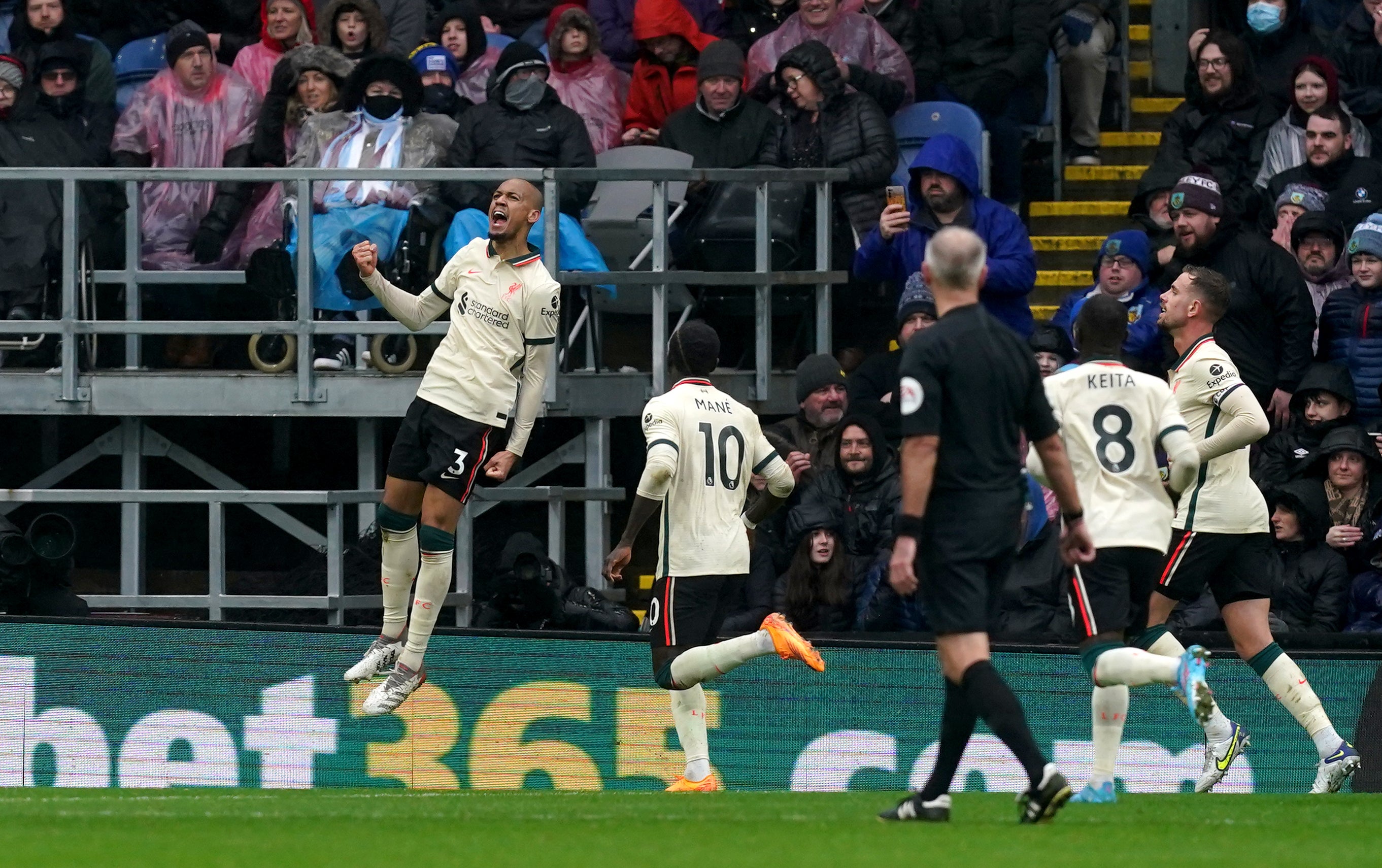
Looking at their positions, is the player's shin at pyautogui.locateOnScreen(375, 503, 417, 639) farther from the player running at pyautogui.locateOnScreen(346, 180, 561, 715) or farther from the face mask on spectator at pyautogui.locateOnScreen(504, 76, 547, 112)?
the face mask on spectator at pyautogui.locateOnScreen(504, 76, 547, 112)

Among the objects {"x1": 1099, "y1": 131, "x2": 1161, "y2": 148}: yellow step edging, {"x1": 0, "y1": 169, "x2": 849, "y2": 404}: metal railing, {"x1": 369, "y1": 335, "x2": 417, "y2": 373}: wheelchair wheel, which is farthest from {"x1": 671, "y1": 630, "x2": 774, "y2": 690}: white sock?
{"x1": 1099, "y1": 131, "x2": 1161, "y2": 148}: yellow step edging

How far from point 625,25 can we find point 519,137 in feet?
8.07

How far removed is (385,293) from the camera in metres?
11.2

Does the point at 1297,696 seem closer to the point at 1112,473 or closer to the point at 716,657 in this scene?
the point at 1112,473

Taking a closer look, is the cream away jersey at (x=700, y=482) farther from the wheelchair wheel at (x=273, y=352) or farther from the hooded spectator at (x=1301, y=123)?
the hooded spectator at (x=1301, y=123)

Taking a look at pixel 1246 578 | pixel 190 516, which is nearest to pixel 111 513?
pixel 190 516

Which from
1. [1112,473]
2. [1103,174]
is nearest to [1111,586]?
[1112,473]

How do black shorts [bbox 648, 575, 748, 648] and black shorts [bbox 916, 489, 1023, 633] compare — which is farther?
black shorts [bbox 648, 575, 748, 648]

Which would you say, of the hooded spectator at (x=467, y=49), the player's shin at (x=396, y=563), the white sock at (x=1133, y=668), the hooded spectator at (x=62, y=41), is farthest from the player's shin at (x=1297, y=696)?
the hooded spectator at (x=62, y=41)

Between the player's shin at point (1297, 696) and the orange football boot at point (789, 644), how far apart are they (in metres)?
2.15

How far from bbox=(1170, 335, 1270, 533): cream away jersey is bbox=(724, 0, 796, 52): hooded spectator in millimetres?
6164

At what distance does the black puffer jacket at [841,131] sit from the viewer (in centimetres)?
1415

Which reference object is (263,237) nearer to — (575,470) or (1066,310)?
(575,470)

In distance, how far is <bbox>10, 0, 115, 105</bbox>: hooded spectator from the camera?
48.8 ft
